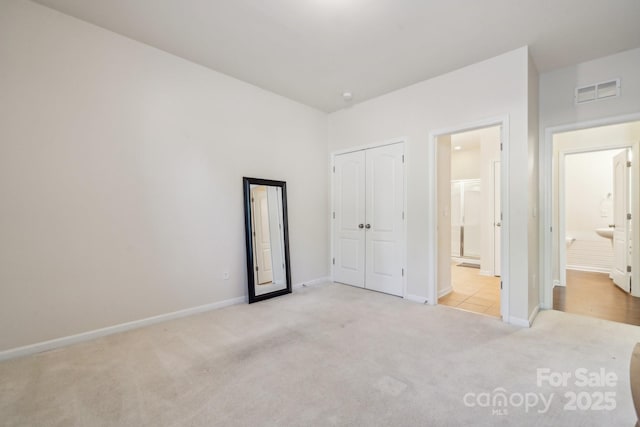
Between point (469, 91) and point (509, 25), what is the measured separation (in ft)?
2.60

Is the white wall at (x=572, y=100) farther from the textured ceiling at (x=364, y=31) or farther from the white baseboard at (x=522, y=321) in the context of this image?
the white baseboard at (x=522, y=321)

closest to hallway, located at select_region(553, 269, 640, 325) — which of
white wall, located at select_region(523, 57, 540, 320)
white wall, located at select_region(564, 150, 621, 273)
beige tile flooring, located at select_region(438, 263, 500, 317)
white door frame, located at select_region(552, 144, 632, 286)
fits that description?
white door frame, located at select_region(552, 144, 632, 286)

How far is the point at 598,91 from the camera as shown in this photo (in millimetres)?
3236

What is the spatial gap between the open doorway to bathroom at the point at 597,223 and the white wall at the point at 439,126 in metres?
1.43

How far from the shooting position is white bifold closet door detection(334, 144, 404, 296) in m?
4.09

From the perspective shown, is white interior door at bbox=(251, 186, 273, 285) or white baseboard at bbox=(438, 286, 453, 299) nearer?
white interior door at bbox=(251, 186, 273, 285)

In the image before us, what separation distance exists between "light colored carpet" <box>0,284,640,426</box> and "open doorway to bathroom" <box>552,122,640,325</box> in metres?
1.23

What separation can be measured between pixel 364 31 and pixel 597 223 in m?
6.44

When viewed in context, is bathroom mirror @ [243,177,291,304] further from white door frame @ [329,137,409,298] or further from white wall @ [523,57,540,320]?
white wall @ [523,57,540,320]

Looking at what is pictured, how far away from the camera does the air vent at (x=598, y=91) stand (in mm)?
3136

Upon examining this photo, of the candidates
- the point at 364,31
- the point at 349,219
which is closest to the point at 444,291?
the point at 349,219

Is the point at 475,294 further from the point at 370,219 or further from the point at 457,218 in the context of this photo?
the point at 457,218

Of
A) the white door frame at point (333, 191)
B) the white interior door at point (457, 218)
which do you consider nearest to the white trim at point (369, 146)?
the white door frame at point (333, 191)

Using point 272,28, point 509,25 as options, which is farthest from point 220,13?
point 509,25
